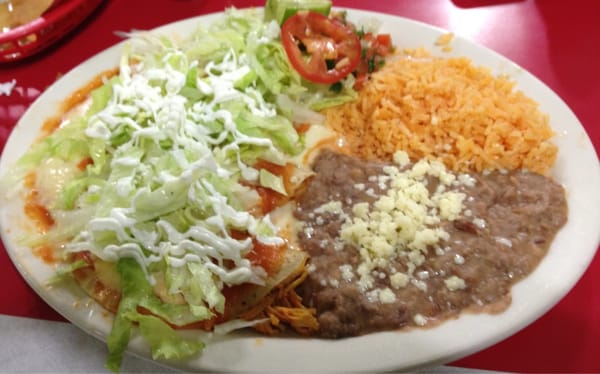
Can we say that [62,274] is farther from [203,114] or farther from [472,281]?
[472,281]

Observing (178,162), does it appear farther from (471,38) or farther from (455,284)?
(471,38)

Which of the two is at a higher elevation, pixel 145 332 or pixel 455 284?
pixel 455 284

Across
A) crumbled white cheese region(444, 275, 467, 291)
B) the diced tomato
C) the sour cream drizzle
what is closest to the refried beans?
crumbled white cheese region(444, 275, 467, 291)

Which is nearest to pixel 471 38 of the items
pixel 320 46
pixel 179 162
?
pixel 320 46

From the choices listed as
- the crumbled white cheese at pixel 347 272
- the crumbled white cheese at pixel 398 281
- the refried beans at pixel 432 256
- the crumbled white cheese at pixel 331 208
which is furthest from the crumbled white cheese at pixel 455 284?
the crumbled white cheese at pixel 331 208

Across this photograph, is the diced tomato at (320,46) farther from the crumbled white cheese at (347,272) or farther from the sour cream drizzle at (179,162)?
the crumbled white cheese at (347,272)

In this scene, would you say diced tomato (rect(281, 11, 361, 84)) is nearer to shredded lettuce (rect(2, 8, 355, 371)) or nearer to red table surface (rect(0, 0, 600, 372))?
shredded lettuce (rect(2, 8, 355, 371))

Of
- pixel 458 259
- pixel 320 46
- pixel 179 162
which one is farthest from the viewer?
pixel 320 46
